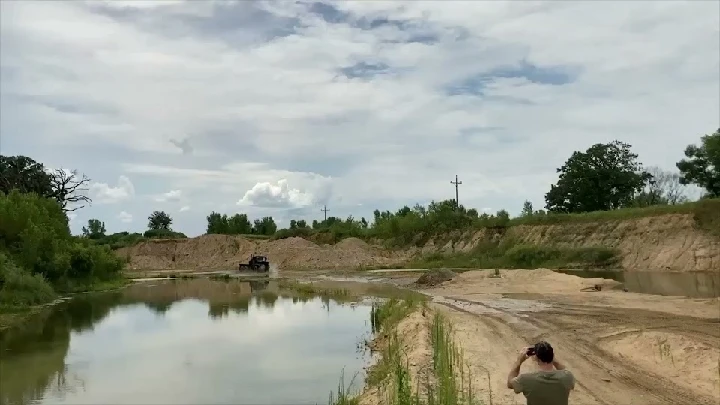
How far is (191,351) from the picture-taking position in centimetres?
2188

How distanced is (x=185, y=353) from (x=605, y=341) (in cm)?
1264

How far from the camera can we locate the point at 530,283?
37.7 m

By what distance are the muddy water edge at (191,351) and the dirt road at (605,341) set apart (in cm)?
355

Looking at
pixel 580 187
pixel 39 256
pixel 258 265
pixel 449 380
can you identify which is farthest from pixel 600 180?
pixel 449 380

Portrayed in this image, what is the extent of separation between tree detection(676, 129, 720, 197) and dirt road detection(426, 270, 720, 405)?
145 ft

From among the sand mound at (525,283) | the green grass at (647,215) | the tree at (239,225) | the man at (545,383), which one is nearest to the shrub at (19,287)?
the sand mound at (525,283)

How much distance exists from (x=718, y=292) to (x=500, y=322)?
14408 mm

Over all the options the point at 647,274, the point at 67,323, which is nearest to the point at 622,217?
the point at 647,274

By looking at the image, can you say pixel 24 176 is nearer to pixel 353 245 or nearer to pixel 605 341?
pixel 353 245

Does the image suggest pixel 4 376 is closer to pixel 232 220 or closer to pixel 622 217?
pixel 622 217

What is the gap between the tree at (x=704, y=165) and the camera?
67.5m

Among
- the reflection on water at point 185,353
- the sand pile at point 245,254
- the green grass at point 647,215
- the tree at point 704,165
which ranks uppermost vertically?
the tree at point 704,165

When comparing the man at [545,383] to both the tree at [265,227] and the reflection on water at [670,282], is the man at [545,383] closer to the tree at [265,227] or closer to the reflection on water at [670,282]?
the reflection on water at [670,282]

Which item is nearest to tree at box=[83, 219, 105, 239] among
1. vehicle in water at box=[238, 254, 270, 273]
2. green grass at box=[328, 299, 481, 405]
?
vehicle in water at box=[238, 254, 270, 273]
